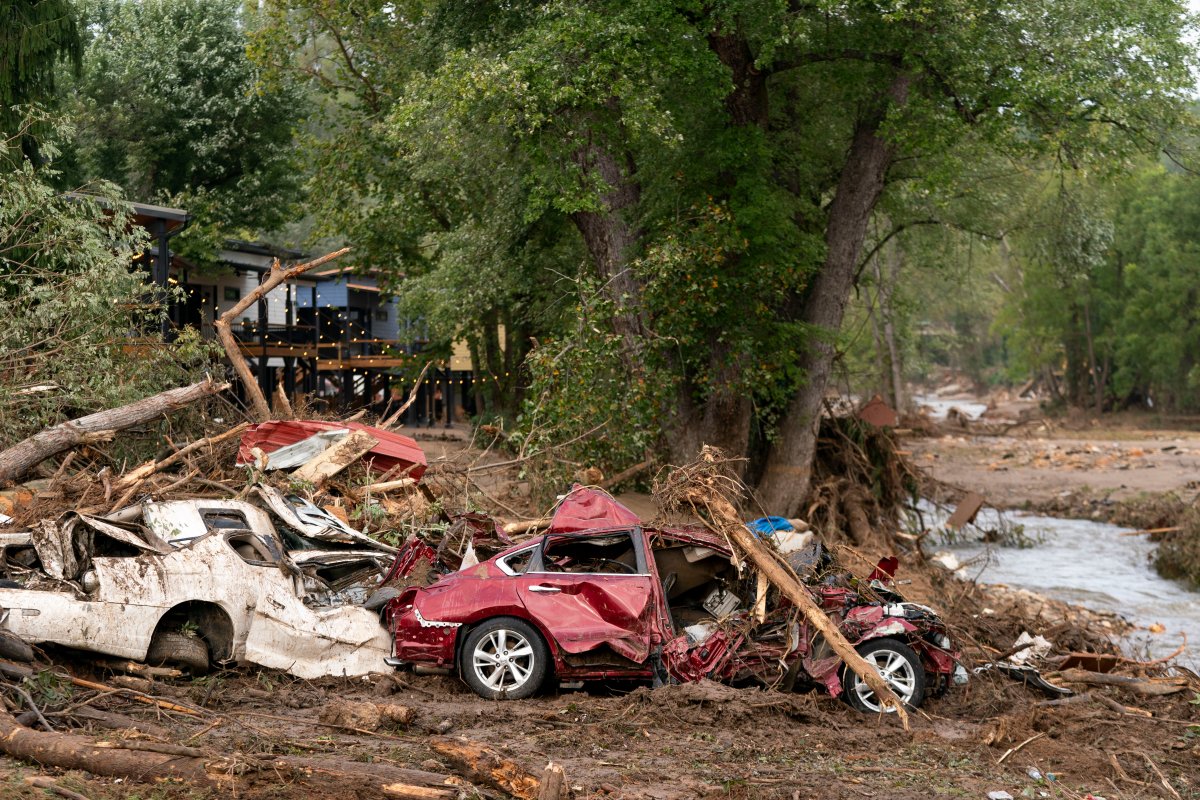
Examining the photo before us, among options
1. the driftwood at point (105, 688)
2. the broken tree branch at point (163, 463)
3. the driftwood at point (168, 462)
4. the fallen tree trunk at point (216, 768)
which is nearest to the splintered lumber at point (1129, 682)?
the fallen tree trunk at point (216, 768)

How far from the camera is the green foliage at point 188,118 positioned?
36.9 m

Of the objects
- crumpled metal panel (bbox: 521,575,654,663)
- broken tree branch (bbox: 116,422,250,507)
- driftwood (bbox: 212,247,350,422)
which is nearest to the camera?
crumpled metal panel (bbox: 521,575,654,663)

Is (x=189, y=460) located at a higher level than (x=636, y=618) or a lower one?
higher

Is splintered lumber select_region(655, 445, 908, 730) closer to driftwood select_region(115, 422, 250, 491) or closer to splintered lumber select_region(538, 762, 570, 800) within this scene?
splintered lumber select_region(538, 762, 570, 800)

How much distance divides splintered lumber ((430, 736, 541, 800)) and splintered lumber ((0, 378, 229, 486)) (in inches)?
294

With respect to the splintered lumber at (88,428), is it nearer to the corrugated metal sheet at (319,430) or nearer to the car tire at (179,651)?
the corrugated metal sheet at (319,430)

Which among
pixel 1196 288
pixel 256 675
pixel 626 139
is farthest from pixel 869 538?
pixel 1196 288

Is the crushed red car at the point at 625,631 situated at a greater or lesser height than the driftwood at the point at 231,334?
lesser

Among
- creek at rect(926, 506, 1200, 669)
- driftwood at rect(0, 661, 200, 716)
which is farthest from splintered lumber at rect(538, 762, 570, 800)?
creek at rect(926, 506, 1200, 669)

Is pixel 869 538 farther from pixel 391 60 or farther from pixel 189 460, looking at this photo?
pixel 391 60

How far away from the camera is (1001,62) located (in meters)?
16.4

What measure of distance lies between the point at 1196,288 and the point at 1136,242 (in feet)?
11.0

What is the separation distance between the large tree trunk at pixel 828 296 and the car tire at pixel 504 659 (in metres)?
10.3

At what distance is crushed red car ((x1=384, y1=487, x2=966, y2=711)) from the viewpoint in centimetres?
934
